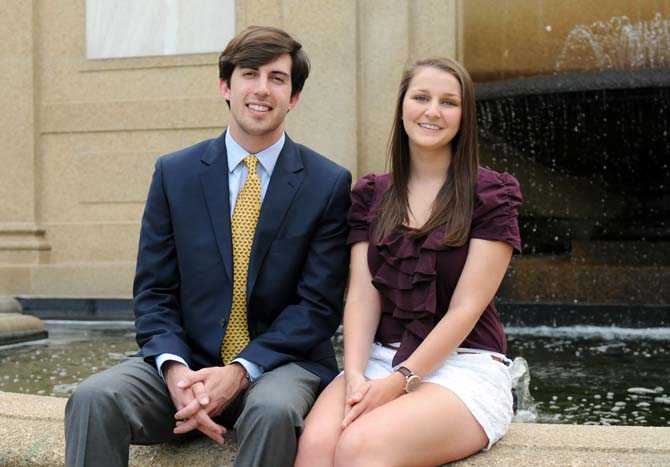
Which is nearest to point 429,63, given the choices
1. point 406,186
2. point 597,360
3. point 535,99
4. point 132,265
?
point 406,186

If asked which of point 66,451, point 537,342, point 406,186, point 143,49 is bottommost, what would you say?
point 537,342

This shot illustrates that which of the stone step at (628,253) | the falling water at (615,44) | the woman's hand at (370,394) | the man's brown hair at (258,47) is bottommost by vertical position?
the stone step at (628,253)

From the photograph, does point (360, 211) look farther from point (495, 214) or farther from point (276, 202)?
point (495, 214)

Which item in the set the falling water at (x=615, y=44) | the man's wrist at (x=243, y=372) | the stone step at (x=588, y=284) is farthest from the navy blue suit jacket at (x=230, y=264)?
the falling water at (x=615, y=44)

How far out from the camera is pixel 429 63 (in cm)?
266

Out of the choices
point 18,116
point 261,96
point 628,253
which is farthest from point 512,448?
point 18,116

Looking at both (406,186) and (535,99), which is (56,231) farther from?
(406,186)

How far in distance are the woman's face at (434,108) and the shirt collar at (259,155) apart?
43 cm

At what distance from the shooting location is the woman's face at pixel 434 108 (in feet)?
8.58

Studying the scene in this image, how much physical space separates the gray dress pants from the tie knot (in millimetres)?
678

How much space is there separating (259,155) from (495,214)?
748 mm

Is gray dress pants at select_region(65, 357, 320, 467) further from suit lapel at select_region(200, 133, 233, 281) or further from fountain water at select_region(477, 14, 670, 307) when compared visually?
fountain water at select_region(477, 14, 670, 307)

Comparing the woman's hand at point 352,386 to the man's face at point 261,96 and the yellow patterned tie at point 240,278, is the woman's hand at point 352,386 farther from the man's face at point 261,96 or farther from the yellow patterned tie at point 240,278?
the man's face at point 261,96

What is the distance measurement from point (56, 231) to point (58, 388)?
5.04 metres
